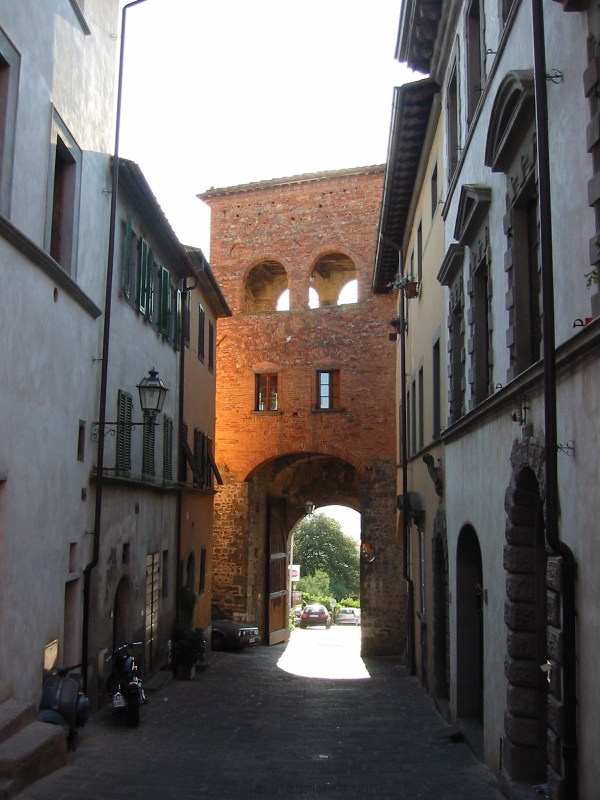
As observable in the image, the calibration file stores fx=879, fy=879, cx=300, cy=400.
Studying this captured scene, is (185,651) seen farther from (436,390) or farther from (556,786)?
(556,786)

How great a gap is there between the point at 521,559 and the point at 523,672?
962 millimetres

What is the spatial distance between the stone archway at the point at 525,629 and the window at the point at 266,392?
19503mm

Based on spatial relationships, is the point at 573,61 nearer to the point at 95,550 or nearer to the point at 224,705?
the point at 95,550

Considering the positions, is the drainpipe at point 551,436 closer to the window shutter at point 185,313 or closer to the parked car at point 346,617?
the window shutter at point 185,313

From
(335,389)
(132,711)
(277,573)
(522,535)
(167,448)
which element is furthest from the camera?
(277,573)

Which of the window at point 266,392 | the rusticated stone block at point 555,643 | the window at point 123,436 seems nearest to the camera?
the rusticated stone block at point 555,643

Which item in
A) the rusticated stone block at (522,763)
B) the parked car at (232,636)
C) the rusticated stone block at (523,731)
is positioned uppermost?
the rusticated stone block at (523,731)

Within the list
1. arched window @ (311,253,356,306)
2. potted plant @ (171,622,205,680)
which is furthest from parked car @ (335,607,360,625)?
potted plant @ (171,622,205,680)

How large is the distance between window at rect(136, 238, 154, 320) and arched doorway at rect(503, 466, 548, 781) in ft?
26.8

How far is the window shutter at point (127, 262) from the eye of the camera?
13.1 metres

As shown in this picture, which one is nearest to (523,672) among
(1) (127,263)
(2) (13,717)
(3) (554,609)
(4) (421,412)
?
(3) (554,609)

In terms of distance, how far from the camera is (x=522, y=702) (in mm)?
7555

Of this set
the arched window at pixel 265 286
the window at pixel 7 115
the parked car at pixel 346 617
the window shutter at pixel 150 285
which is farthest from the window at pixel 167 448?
the parked car at pixel 346 617

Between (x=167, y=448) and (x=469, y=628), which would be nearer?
(x=469, y=628)
